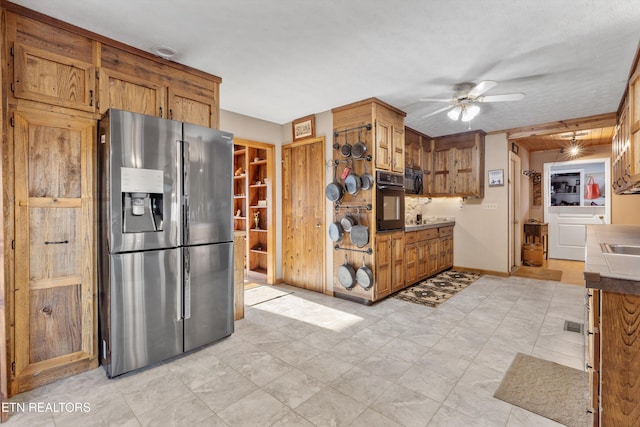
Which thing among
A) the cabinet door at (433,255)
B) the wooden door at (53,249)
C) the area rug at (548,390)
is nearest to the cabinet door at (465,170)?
the cabinet door at (433,255)

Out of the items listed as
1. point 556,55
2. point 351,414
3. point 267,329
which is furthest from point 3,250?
point 556,55

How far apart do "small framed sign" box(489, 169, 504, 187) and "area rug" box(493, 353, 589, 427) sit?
3.68m

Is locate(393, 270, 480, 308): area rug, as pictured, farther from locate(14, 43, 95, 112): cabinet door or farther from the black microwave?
locate(14, 43, 95, 112): cabinet door

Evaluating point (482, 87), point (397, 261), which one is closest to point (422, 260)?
point (397, 261)

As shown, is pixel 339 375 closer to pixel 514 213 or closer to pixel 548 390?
pixel 548 390

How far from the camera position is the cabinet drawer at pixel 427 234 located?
15.7 ft

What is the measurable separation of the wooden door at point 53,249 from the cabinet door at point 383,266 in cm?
291

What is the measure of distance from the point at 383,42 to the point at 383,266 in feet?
8.47

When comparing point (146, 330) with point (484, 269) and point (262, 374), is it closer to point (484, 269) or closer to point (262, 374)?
point (262, 374)

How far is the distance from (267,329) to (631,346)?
2688 mm

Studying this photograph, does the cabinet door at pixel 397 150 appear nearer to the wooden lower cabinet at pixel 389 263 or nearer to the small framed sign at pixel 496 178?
the wooden lower cabinet at pixel 389 263

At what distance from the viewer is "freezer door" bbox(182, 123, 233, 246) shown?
254 centimetres

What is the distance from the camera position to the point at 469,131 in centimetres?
540

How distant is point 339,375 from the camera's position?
226 cm
